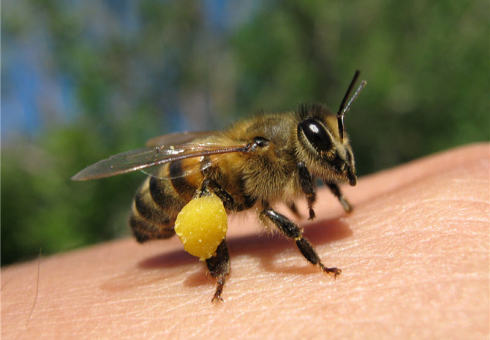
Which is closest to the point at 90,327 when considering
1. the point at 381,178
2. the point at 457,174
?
the point at 457,174

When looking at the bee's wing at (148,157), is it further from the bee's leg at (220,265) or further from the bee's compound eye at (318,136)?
the bee's leg at (220,265)

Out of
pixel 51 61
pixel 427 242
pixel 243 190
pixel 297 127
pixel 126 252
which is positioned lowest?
pixel 126 252

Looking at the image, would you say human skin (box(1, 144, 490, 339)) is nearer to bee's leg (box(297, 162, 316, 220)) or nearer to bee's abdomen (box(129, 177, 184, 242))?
bee's abdomen (box(129, 177, 184, 242))

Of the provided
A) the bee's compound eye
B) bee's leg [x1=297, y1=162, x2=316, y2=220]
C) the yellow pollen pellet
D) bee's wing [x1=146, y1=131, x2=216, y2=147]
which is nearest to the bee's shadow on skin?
the yellow pollen pellet

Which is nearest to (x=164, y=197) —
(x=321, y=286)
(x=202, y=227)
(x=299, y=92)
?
(x=202, y=227)

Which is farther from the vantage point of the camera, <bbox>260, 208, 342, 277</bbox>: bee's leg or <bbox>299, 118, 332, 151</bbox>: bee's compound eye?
<bbox>299, 118, 332, 151</bbox>: bee's compound eye

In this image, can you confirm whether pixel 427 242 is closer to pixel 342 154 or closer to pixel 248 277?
pixel 342 154
